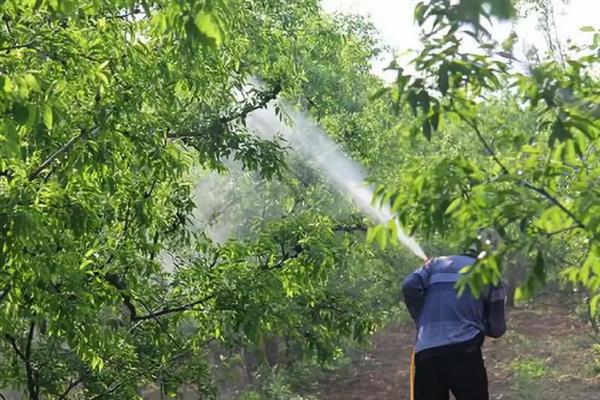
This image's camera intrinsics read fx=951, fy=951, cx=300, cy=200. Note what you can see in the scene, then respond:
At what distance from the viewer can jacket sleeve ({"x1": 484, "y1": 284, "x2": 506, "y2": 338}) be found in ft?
18.0

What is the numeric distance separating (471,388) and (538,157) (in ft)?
10.3

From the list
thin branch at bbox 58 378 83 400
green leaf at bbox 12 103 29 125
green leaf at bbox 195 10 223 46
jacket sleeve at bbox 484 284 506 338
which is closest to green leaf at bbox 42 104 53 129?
green leaf at bbox 12 103 29 125

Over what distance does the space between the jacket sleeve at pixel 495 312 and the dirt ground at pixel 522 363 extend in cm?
718

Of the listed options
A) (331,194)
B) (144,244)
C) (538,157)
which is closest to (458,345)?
(144,244)

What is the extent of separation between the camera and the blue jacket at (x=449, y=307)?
5.48 metres

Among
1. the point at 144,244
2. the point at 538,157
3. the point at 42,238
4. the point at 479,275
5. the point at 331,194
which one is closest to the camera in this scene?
the point at 479,275

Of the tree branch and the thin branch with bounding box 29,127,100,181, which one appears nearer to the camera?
the thin branch with bounding box 29,127,100,181

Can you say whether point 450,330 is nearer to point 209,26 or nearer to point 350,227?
point 209,26

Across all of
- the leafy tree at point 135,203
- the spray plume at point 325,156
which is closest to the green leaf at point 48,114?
the leafy tree at point 135,203

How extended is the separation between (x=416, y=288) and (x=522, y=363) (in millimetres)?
9860

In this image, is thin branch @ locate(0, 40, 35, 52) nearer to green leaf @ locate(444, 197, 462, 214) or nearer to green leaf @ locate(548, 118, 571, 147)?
green leaf @ locate(444, 197, 462, 214)

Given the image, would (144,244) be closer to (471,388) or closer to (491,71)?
(471,388)

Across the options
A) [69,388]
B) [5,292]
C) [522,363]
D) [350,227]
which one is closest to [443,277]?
[5,292]

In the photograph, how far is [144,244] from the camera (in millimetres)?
5926
